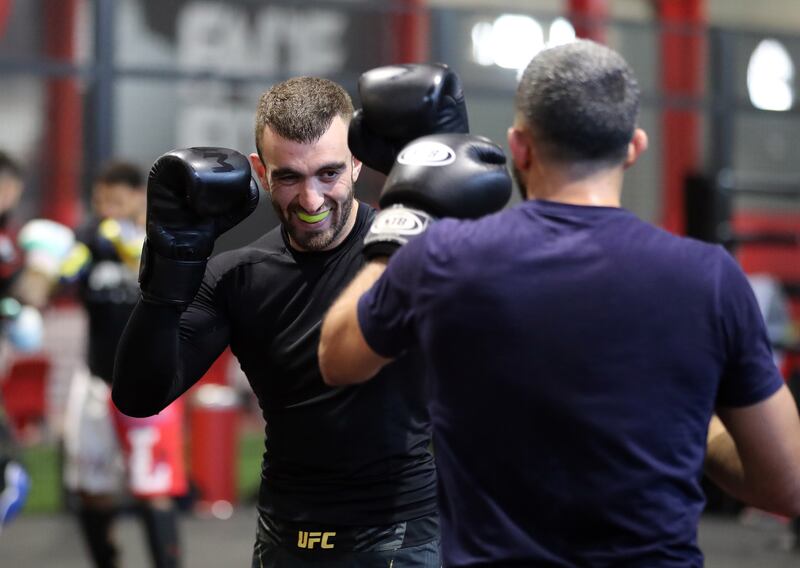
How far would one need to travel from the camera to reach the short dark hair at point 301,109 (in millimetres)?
2332

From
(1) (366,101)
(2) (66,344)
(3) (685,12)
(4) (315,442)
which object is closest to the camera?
(1) (366,101)

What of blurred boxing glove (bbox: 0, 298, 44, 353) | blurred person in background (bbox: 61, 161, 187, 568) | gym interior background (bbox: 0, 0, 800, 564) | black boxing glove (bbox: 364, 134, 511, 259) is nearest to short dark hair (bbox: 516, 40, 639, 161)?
black boxing glove (bbox: 364, 134, 511, 259)

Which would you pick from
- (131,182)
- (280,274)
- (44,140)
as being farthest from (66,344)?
(280,274)

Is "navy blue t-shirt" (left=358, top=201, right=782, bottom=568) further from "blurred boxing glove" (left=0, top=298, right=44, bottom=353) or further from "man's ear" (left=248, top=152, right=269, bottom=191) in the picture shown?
"blurred boxing glove" (left=0, top=298, right=44, bottom=353)

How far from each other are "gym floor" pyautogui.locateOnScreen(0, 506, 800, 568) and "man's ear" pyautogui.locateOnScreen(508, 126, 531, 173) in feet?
12.5

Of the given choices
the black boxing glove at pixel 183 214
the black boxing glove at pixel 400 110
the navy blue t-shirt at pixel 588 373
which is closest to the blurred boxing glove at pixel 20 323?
the black boxing glove at pixel 183 214

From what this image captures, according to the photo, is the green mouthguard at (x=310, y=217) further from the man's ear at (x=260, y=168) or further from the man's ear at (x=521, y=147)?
the man's ear at (x=521, y=147)

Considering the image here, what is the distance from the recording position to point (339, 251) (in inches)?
96.0

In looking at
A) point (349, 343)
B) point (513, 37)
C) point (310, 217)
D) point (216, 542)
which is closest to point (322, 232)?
point (310, 217)

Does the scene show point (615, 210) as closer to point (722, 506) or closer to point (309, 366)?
point (309, 366)

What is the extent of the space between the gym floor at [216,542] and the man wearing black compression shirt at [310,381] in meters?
2.92

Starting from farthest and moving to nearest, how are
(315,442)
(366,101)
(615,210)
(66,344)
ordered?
(66,344) < (315,442) < (366,101) < (615,210)

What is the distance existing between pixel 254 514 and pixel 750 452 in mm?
4988

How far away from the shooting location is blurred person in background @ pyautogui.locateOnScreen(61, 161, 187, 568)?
452 centimetres
